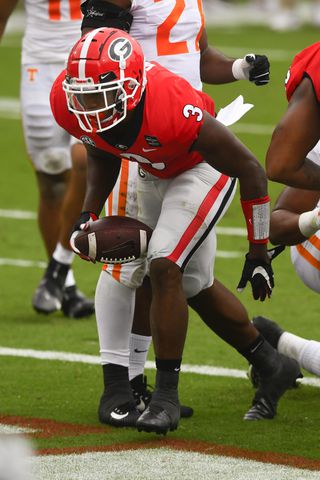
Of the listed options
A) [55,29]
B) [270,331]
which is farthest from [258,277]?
[55,29]

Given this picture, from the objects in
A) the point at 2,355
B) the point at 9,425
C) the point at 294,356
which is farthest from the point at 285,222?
the point at 2,355

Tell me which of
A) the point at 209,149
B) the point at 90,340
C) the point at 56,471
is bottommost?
the point at 90,340

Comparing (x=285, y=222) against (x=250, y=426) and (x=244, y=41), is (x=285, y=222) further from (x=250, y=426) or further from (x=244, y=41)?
(x=244, y=41)

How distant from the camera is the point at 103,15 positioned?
181 inches

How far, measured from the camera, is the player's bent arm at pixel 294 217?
4.35 m

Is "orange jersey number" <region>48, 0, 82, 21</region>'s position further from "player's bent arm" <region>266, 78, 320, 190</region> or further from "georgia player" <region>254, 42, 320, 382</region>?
"player's bent arm" <region>266, 78, 320, 190</region>

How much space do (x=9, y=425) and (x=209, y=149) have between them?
1.20 metres

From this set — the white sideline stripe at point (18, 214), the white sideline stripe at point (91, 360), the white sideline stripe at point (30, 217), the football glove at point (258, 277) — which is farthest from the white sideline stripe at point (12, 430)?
the white sideline stripe at point (18, 214)

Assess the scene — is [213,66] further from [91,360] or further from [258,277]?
[91,360]

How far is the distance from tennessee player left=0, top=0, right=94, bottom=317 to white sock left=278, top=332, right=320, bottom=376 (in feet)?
5.76

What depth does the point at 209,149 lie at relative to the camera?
4219 millimetres

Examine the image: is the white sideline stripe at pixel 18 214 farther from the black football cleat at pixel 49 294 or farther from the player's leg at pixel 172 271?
the player's leg at pixel 172 271

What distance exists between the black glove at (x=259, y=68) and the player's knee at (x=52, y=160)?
2069 mm

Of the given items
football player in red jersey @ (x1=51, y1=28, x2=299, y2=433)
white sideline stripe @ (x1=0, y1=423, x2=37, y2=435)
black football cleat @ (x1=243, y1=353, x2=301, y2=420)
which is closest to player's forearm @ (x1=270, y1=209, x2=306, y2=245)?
football player in red jersey @ (x1=51, y1=28, x2=299, y2=433)
